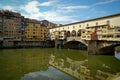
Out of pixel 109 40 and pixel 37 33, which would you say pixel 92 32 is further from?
pixel 37 33

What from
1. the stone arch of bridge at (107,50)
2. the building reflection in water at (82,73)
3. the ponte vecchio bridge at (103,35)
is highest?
the ponte vecchio bridge at (103,35)

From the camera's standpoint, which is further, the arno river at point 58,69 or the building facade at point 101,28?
the building facade at point 101,28

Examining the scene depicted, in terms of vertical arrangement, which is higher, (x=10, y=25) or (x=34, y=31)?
(x=10, y=25)

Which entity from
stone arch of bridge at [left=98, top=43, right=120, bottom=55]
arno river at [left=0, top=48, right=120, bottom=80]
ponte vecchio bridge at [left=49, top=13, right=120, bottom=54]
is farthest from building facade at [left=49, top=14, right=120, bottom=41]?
arno river at [left=0, top=48, right=120, bottom=80]

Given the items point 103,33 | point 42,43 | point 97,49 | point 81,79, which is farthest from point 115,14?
point 42,43

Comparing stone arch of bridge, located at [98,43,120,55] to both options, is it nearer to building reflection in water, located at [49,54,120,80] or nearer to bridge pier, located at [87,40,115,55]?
bridge pier, located at [87,40,115,55]

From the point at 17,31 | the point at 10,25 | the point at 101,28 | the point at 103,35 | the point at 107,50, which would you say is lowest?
the point at 107,50

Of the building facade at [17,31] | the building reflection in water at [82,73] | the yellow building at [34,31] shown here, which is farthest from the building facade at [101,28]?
the yellow building at [34,31]

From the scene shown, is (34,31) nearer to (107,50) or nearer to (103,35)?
(107,50)

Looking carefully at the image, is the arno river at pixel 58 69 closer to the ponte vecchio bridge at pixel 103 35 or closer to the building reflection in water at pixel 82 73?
the building reflection in water at pixel 82 73

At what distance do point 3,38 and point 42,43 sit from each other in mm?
16580

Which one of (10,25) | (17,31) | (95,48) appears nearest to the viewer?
(95,48)

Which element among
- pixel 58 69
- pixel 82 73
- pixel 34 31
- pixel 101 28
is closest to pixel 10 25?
pixel 34 31

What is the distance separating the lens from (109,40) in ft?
116
